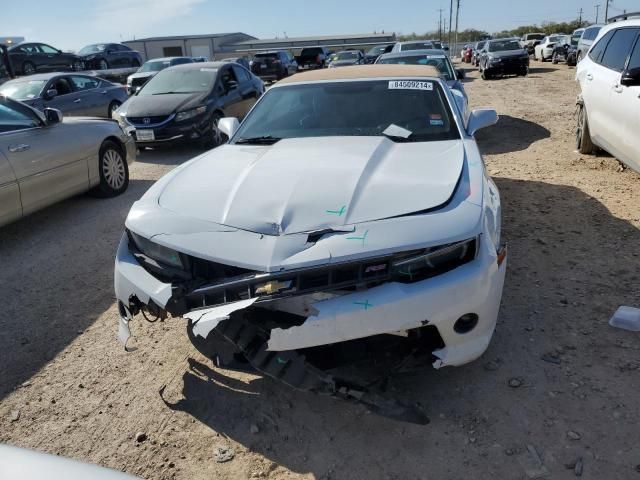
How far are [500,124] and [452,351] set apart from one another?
896 cm

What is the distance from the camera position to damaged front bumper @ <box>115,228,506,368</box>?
2.35 m

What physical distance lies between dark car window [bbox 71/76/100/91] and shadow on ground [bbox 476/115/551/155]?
8.35 meters

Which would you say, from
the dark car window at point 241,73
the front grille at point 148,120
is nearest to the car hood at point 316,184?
the front grille at point 148,120

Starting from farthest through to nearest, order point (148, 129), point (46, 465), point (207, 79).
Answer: point (207, 79) < point (148, 129) < point (46, 465)

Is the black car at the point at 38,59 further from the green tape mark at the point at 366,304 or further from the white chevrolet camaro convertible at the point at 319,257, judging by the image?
the green tape mark at the point at 366,304

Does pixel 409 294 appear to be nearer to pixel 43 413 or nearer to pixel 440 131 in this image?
pixel 440 131

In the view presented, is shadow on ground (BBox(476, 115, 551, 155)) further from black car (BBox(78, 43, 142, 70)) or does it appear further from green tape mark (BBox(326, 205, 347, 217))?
black car (BBox(78, 43, 142, 70))

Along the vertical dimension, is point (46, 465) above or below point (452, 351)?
above

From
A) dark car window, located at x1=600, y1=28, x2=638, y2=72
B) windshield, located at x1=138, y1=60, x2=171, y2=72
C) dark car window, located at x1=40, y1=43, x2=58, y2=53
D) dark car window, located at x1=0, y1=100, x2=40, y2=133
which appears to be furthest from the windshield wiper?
dark car window, located at x1=40, y1=43, x2=58, y2=53

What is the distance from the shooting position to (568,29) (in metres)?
74.9

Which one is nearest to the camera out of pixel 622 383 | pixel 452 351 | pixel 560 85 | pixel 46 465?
pixel 46 465

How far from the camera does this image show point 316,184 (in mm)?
2893

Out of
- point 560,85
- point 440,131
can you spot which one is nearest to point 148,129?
point 440,131

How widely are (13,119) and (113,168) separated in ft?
4.88
